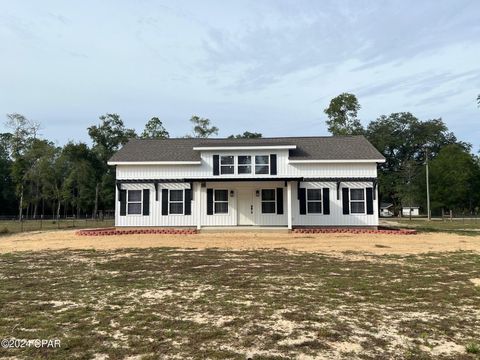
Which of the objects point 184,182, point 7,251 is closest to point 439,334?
point 7,251

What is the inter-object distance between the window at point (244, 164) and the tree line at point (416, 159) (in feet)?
94.7

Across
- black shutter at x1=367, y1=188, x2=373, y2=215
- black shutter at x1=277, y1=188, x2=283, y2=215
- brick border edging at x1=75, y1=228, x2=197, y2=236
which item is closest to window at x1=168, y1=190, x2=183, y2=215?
brick border edging at x1=75, y1=228, x2=197, y2=236

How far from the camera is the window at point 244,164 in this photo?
22406 mm

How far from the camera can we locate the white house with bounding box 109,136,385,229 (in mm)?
21828

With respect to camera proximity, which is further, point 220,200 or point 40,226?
point 40,226

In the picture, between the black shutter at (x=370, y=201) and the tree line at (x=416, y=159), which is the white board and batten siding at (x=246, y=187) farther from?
the tree line at (x=416, y=159)

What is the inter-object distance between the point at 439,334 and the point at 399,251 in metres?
8.83

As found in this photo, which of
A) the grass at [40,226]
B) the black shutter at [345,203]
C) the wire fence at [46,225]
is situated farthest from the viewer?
the wire fence at [46,225]

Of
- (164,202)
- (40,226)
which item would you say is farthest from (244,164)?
(40,226)

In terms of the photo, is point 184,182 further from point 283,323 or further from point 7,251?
point 283,323

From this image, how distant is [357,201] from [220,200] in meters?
7.23

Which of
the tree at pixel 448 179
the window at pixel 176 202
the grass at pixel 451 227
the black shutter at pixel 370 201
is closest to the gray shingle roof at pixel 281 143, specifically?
the black shutter at pixel 370 201

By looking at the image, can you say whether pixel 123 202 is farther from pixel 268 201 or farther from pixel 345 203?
pixel 345 203

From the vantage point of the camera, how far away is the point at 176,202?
22.1 metres
